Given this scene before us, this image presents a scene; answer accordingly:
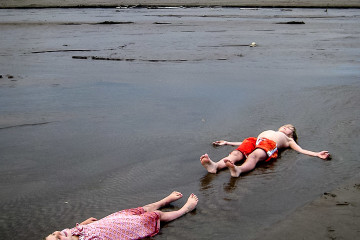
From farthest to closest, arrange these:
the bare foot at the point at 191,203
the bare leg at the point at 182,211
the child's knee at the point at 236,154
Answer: the child's knee at the point at 236,154 → the bare foot at the point at 191,203 → the bare leg at the point at 182,211

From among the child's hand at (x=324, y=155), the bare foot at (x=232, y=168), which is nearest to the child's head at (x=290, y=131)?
the child's hand at (x=324, y=155)

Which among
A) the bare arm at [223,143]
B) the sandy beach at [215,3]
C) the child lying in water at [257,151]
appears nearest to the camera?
the child lying in water at [257,151]

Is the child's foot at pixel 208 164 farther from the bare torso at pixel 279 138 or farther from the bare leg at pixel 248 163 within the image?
the bare torso at pixel 279 138

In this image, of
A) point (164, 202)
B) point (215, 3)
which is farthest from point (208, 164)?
point (215, 3)

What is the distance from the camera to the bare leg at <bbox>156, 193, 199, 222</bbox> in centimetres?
329

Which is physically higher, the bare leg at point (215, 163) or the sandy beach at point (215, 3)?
the sandy beach at point (215, 3)

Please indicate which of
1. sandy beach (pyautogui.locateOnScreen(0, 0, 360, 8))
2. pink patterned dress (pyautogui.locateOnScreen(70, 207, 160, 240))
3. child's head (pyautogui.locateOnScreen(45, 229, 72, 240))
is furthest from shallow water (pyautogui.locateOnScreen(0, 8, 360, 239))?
sandy beach (pyautogui.locateOnScreen(0, 0, 360, 8))

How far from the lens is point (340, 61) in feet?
32.9

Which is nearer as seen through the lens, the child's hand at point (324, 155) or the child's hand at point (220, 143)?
the child's hand at point (324, 155)

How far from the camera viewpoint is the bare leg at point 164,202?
11.2ft

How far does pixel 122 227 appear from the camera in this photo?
3043mm

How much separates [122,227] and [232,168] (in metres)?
1.41

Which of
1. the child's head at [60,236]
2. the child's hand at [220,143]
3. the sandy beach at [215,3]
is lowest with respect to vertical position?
the child's hand at [220,143]

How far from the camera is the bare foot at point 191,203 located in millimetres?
3403
